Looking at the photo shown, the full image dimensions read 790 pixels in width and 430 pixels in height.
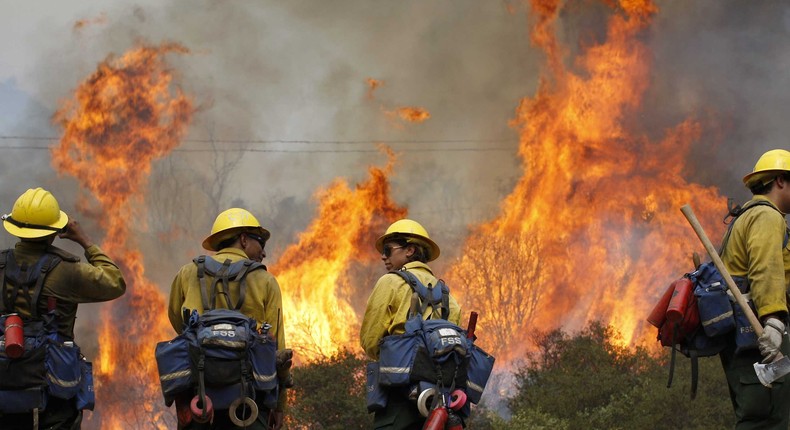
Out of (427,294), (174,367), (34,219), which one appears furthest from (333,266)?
(174,367)

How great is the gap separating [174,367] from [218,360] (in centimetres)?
30

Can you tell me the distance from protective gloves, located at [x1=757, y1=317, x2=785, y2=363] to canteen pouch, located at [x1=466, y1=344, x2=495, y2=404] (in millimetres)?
1866

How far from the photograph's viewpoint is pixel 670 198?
93.4 feet

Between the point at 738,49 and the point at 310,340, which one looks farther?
the point at 738,49

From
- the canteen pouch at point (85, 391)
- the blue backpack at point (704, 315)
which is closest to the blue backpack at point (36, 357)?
the canteen pouch at point (85, 391)

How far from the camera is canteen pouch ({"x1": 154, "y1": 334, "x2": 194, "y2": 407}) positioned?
6566mm

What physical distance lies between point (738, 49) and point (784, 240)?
23.1 metres

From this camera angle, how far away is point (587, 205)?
92.5 feet

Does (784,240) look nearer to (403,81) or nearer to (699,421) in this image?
(699,421)

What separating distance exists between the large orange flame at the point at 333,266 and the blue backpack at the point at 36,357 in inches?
724

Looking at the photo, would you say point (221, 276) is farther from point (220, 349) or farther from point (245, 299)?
point (220, 349)

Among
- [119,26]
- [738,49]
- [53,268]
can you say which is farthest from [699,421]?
[119,26]

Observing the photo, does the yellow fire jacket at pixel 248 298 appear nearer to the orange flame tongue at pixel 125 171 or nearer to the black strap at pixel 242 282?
the black strap at pixel 242 282

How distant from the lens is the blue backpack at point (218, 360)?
21.4ft
